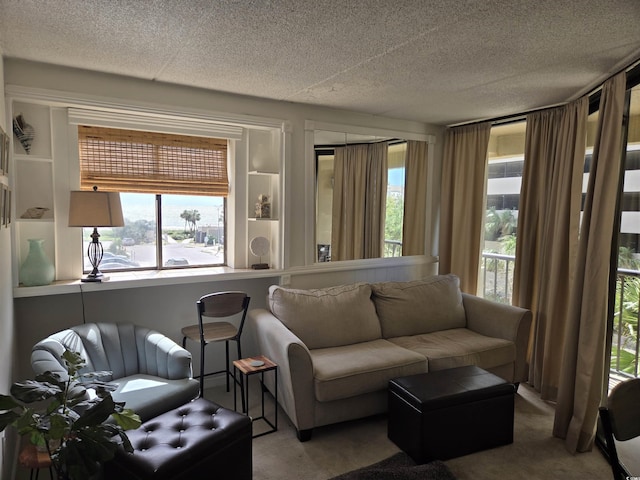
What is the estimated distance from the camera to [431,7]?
Answer: 5.93 feet

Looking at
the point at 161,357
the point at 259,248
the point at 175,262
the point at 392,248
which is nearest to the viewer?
the point at 161,357

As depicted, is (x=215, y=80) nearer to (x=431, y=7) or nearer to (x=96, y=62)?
(x=96, y=62)

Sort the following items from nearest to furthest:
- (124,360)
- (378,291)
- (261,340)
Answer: (124,360), (261,340), (378,291)

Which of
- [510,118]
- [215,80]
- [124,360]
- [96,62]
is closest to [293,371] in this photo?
[124,360]

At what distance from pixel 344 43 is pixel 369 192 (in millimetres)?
1991

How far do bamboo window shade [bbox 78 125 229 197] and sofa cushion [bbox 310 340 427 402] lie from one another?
5.73ft

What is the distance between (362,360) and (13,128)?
2770 millimetres

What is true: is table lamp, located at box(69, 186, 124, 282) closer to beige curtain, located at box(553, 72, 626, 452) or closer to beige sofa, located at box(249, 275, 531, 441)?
beige sofa, located at box(249, 275, 531, 441)

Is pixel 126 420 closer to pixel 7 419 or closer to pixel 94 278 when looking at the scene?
pixel 7 419

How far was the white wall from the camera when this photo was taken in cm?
210

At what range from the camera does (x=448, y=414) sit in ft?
8.29

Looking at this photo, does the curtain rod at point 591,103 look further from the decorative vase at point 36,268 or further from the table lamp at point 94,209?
the decorative vase at point 36,268

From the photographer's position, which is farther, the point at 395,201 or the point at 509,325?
the point at 395,201

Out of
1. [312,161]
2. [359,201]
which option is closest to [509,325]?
[359,201]
